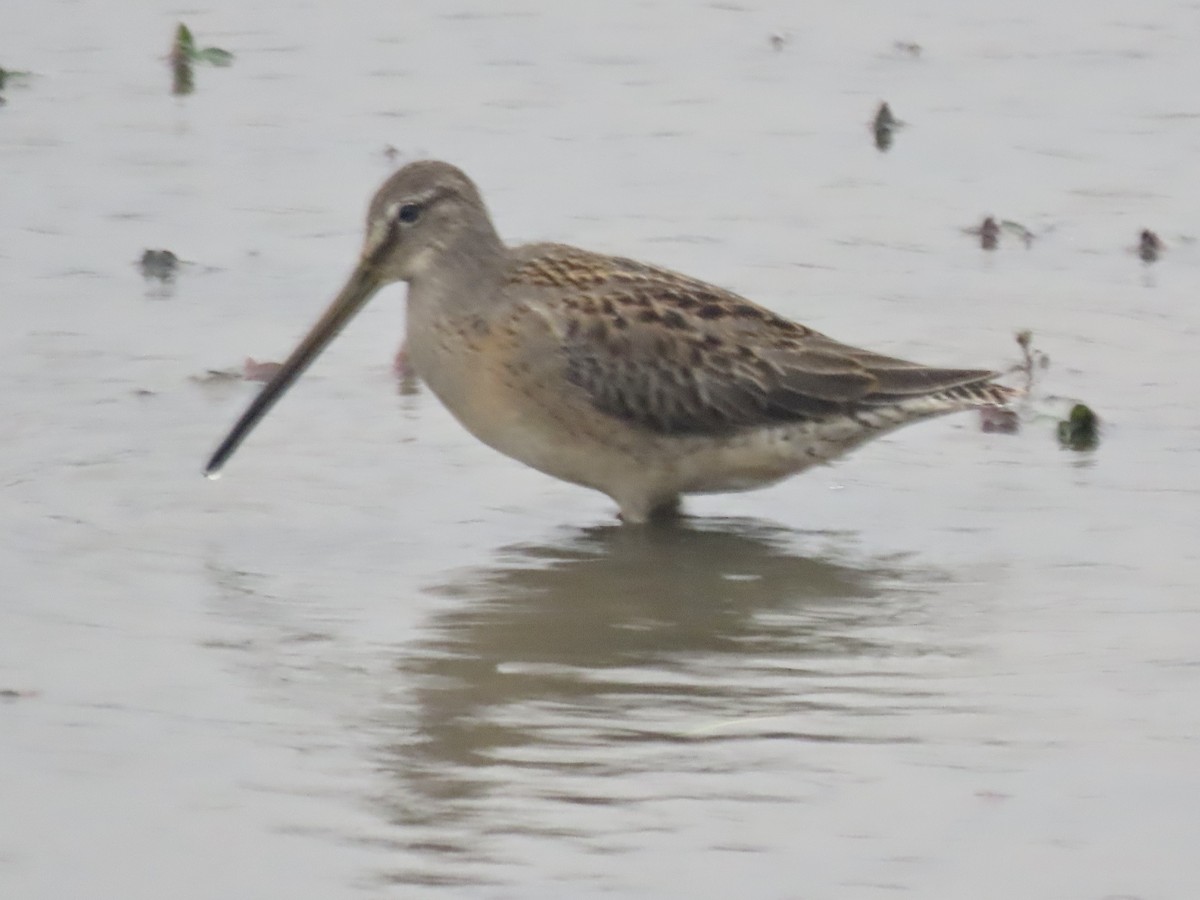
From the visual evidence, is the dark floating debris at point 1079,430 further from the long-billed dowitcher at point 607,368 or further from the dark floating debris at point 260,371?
the dark floating debris at point 260,371

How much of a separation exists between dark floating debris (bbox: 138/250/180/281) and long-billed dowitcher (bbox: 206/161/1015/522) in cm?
144

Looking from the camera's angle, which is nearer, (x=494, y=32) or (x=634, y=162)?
(x=634, y=162)

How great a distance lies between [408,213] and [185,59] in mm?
3729

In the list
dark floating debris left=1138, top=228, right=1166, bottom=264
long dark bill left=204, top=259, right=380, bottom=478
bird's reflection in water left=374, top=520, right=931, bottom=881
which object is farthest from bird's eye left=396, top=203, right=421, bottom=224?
dark floating debris left=1138, top=228, right=1166, bottom=264

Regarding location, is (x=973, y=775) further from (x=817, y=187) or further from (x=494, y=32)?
(x=494, y=32)

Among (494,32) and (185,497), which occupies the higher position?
(494,32)

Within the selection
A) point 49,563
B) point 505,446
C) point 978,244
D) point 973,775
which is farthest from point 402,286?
point 973,775

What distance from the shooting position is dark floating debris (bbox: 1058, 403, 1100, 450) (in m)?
7.66

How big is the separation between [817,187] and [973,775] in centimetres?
499

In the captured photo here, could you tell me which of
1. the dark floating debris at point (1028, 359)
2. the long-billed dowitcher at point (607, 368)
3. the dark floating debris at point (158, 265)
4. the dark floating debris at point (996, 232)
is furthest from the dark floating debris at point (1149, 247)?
the dark floating debris at point (158, 265)

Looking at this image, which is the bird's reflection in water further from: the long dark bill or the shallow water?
the long dark bill

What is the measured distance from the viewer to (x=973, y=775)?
17.5 feet

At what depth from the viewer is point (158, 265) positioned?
8.93 meters

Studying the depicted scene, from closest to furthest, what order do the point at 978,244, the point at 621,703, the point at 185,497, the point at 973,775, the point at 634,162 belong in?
the point at 973,775 < the point at 621,703 < the point at 185,497 < the point at 978,244 < the point at 634,162
